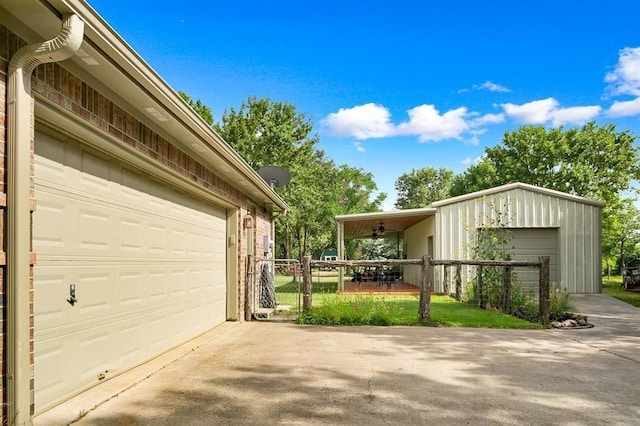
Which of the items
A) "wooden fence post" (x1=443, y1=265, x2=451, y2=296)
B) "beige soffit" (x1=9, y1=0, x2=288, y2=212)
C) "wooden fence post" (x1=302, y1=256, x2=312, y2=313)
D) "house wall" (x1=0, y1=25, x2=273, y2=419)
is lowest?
"wooden fence post" (x1=443, y1=265, x2=451, y2=296)

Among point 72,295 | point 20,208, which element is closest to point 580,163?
point 72,295

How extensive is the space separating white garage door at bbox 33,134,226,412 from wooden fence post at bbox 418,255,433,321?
4.21 m

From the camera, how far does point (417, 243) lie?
18234 millimetres

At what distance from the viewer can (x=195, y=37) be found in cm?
1450

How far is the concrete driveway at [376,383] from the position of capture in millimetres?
3562

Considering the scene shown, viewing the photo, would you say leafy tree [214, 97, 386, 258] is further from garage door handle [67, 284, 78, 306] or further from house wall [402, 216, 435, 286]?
garage door handle [67, 284, 78, 306]

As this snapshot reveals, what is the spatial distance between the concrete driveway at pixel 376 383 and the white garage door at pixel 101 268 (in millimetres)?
290

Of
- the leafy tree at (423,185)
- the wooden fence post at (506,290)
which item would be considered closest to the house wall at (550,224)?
the wooden fence post at (506,290)

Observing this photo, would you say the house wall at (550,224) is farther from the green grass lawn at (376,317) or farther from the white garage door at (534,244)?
the green grass lawn at (376,317)

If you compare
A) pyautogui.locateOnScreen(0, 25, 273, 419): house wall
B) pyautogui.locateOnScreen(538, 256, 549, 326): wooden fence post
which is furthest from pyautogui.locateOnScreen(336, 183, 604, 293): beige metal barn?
pyautogui.locateOnScreen(0, 25, 273, 419): house wall

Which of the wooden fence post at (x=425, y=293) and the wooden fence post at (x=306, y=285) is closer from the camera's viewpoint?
the wooden fence post at (x=425, y=293)

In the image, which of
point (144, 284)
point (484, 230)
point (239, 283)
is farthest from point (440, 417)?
point (484, 230)

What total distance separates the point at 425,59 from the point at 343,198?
33.4 m

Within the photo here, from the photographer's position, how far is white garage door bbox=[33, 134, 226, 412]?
11.5 ft
